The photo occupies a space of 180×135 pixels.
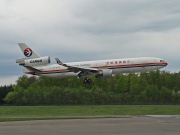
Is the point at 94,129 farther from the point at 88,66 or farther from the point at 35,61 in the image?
the point at 35,61

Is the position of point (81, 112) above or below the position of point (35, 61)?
below

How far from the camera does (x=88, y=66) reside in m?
72.2

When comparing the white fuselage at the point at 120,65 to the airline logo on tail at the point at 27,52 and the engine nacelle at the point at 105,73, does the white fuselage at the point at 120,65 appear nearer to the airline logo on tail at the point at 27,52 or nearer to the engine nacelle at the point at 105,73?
the engine nacelle at the point at 105,73

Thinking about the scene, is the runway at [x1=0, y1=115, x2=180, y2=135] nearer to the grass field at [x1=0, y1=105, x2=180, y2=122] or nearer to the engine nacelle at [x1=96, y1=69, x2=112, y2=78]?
the grass field at [x1=0, y1=105, x2=180, y2=122]

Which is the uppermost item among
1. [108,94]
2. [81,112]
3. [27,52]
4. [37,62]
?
[27,52]

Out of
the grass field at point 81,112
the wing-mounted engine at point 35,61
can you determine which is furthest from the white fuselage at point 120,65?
the grass field at point 81,112

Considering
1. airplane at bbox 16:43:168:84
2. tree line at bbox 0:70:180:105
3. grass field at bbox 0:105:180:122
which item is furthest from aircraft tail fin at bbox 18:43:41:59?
tree line at bbox 0:70:180:105

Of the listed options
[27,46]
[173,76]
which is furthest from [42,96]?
[173,76]

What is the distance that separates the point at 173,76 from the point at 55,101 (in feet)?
187

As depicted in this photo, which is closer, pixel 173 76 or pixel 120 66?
pixel 120 66

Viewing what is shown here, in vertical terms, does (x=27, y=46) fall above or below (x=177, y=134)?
above

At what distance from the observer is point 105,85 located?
161 meters

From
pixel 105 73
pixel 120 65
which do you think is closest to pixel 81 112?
pixel 105 73

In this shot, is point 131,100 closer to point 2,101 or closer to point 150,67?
point 2,101
